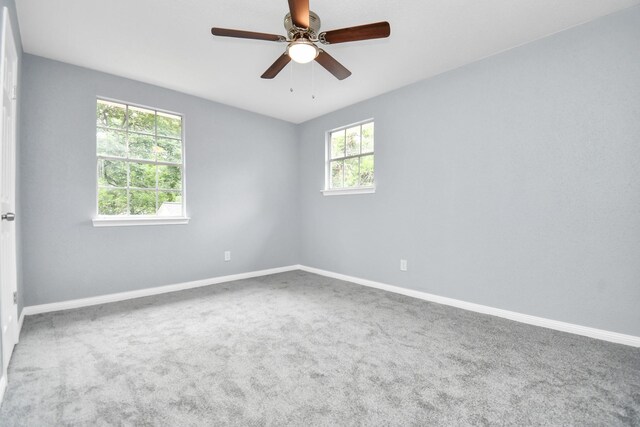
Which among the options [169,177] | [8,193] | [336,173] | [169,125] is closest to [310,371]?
[8,193]

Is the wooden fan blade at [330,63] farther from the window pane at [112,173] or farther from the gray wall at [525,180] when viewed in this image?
Result: the window pane at [112,173]

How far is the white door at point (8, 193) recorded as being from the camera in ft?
5.86

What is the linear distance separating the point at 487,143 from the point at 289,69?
6.91 ft

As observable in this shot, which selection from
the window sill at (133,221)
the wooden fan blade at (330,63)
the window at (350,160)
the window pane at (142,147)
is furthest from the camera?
the window at (350,160)

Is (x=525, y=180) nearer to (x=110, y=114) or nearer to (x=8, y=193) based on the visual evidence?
(x=8, y=193)

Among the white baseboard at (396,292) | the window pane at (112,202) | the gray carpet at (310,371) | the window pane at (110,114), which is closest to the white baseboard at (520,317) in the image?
the white baseboard at (396,292)

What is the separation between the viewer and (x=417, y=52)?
274cm

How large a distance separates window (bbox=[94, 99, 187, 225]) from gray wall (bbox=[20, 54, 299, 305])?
4.4 inches

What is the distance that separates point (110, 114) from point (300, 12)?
2.71 m

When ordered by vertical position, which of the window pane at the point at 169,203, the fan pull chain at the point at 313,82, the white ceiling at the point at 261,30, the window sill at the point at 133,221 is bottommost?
the window sill at the point at 133,221

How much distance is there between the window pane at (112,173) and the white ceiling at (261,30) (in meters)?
0.98

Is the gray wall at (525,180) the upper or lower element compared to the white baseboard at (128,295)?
upper

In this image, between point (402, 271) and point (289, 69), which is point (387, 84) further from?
point (402, 271)

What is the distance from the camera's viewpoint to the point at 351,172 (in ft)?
13.8
